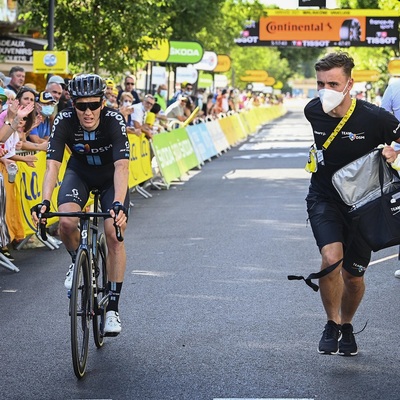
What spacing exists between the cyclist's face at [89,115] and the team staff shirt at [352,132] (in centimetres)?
134

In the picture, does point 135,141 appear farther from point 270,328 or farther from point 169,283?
point 270,328

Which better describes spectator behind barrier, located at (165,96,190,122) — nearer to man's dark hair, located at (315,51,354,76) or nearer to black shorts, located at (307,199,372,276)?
black shorts, located at (307,199,372,276)

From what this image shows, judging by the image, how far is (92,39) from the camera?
2502cm

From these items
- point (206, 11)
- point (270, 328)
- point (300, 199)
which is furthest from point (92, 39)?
point (270, 328)

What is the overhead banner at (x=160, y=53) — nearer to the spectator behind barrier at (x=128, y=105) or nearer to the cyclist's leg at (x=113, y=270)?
the spectator behind barrier at (x=128, y=105)

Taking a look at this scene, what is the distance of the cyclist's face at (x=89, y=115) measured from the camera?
7484 mm

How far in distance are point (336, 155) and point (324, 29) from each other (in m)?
45.0

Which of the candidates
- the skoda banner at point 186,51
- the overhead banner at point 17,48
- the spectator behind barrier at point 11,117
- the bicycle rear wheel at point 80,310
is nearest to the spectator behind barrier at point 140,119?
the spectator behind barrier at point 11,117

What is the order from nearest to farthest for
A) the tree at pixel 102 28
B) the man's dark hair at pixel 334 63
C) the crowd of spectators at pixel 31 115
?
the man's dark hair at pixel 334 63 < the crowd of spectators at pixel 31 115 < the tree at pixel 102 28

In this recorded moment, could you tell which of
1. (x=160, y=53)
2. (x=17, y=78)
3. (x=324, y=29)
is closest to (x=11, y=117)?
(x=17, y=78)

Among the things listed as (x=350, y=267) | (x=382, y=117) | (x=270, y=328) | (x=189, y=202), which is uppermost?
(x=382, y=117)

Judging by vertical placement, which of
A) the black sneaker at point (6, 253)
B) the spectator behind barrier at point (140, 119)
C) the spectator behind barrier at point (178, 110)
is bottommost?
the spectator behind barrier at point (178, 110)

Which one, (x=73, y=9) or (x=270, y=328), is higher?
(x=73, y=9)

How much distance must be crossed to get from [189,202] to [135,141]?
1.54 meters
